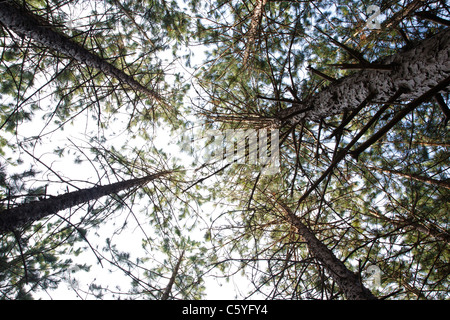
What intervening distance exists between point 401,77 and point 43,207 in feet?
13.0

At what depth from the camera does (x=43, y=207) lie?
2.54m

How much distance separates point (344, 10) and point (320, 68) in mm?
1039

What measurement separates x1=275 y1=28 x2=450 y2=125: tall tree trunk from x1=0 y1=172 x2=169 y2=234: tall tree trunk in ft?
11.6

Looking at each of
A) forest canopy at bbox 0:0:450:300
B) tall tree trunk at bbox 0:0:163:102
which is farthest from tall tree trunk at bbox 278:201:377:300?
tall tree trunk at bbox 0:0:163:102

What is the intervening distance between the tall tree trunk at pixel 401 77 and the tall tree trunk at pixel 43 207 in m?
3.54

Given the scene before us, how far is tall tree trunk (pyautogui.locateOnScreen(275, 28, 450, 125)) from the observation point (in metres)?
1.46

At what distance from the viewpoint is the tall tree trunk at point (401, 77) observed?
57.7 inches

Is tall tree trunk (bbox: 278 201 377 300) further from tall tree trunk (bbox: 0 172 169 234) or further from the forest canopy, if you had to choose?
tall tree trunk (bbox: 0 172 169 234)

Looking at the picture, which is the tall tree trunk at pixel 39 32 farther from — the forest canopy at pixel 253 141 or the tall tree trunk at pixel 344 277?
the tall tree trunk at pixel 344 277

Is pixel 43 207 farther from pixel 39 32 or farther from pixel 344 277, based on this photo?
pixel 344 277

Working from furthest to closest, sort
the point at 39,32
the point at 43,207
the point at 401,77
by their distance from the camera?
the point at 39,32
the point at 43,207
the point at 401,77

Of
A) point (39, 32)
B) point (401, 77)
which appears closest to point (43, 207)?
point (39, 32)
